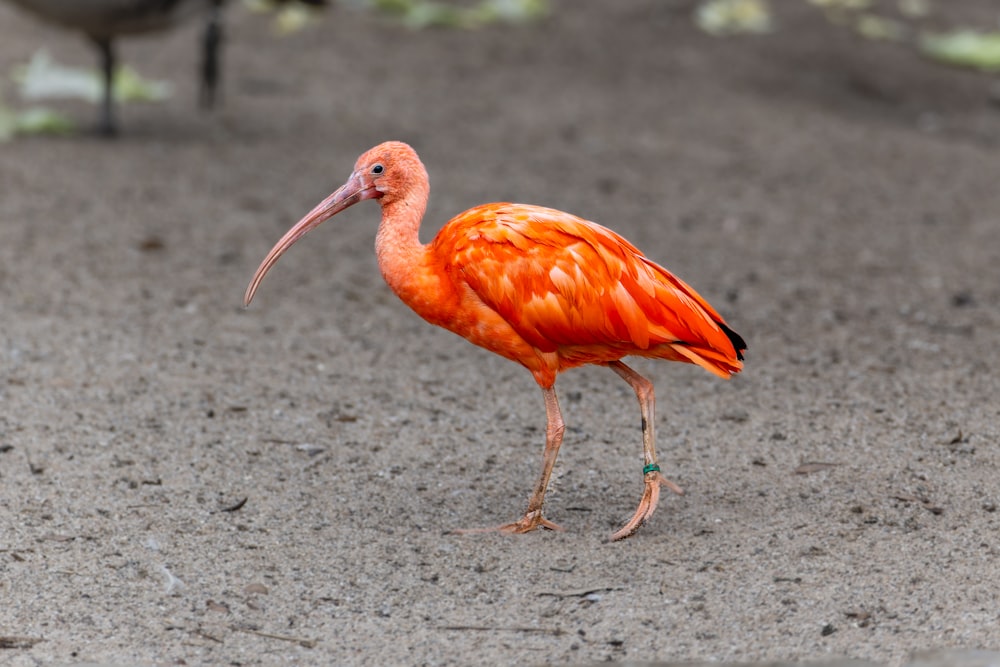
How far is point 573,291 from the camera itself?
4.17m

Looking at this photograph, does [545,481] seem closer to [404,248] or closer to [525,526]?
[525,526]

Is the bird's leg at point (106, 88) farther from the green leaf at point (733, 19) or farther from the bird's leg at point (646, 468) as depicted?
the green leaf at point (733, 19)

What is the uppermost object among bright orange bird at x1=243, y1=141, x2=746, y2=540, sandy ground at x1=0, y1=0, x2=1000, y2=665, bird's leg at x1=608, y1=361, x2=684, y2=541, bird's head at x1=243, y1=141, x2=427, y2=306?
bird's head at x1=243, y1=141, x2=427, y2=306

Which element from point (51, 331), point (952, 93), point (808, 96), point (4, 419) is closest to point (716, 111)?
point (808, 96)

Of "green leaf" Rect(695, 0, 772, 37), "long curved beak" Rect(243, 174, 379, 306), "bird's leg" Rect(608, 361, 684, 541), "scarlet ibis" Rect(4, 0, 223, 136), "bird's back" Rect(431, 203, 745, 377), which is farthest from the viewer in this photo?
"green leaf" Rect(695, 0, 772, 37)

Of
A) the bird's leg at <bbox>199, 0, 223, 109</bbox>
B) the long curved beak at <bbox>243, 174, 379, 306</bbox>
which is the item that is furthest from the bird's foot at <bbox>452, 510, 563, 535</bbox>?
the bird's leg at <bbox>199, 0, 223, 109</bbox>

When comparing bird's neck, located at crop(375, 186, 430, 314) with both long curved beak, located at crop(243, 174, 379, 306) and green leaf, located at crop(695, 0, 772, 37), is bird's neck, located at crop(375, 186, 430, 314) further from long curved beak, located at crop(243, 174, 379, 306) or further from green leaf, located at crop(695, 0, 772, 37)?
green leaf, located at crop(695, 0, 772, 37)

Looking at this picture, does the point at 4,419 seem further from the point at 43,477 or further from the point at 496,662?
the point at 496,662

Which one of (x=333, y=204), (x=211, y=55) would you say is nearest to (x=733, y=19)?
(x=211, y=55)

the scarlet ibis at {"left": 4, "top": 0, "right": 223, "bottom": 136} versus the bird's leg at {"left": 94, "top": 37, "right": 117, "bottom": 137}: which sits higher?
the scarlet ibis at {"left": 4, "top": 0, "right": 223, "bottom": 136}

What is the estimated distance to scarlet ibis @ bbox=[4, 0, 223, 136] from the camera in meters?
8.71

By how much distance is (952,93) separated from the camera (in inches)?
460

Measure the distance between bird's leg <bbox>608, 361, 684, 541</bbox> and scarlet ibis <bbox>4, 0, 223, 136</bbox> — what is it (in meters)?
5.64

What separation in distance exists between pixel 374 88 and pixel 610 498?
722 centimetres
